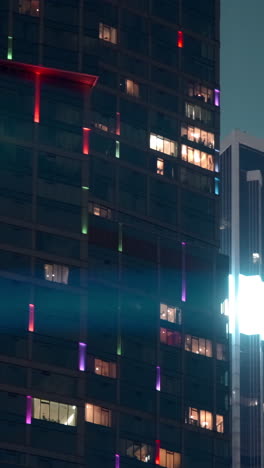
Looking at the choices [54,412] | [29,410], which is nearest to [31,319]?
[29,410]

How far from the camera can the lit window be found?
195500mm

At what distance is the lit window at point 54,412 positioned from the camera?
196m

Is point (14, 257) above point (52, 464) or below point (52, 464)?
above

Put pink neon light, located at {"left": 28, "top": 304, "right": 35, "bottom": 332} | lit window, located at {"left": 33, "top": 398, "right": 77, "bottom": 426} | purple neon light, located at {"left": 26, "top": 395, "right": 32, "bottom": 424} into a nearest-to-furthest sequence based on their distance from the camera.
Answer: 1. purple neon light, located at {"left": 26, "top": 395, "right": 32, "bottom": 424}
2. lit window, located at {"left": 33, "top": 398, "right": 77, "bottom": 426}
3. pink neon light, located at {"left": 28, "top": 304, "right": 35, "bottom": 332}

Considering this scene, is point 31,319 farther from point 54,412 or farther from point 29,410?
point 54,412

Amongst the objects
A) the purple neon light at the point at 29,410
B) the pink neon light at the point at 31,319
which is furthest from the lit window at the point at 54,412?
the pink neon light at the point at 31,319

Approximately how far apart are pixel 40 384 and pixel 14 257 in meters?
15.9

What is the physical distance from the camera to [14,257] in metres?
200

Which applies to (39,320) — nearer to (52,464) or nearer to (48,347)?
(48,347)

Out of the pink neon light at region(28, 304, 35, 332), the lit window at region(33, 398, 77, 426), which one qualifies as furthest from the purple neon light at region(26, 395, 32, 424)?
the pink neon light at region(28, 304, 35, 332)

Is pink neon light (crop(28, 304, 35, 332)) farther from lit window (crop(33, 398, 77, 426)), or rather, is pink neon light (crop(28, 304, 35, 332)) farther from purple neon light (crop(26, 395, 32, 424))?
lit window (crop(33, 398, 77, 426))

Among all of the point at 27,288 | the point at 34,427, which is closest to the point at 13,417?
the point at 34,427

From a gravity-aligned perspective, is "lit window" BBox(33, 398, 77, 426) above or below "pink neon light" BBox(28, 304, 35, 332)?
below

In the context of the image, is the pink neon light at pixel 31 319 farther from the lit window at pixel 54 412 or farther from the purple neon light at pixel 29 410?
the lit window at pixel 54 412
